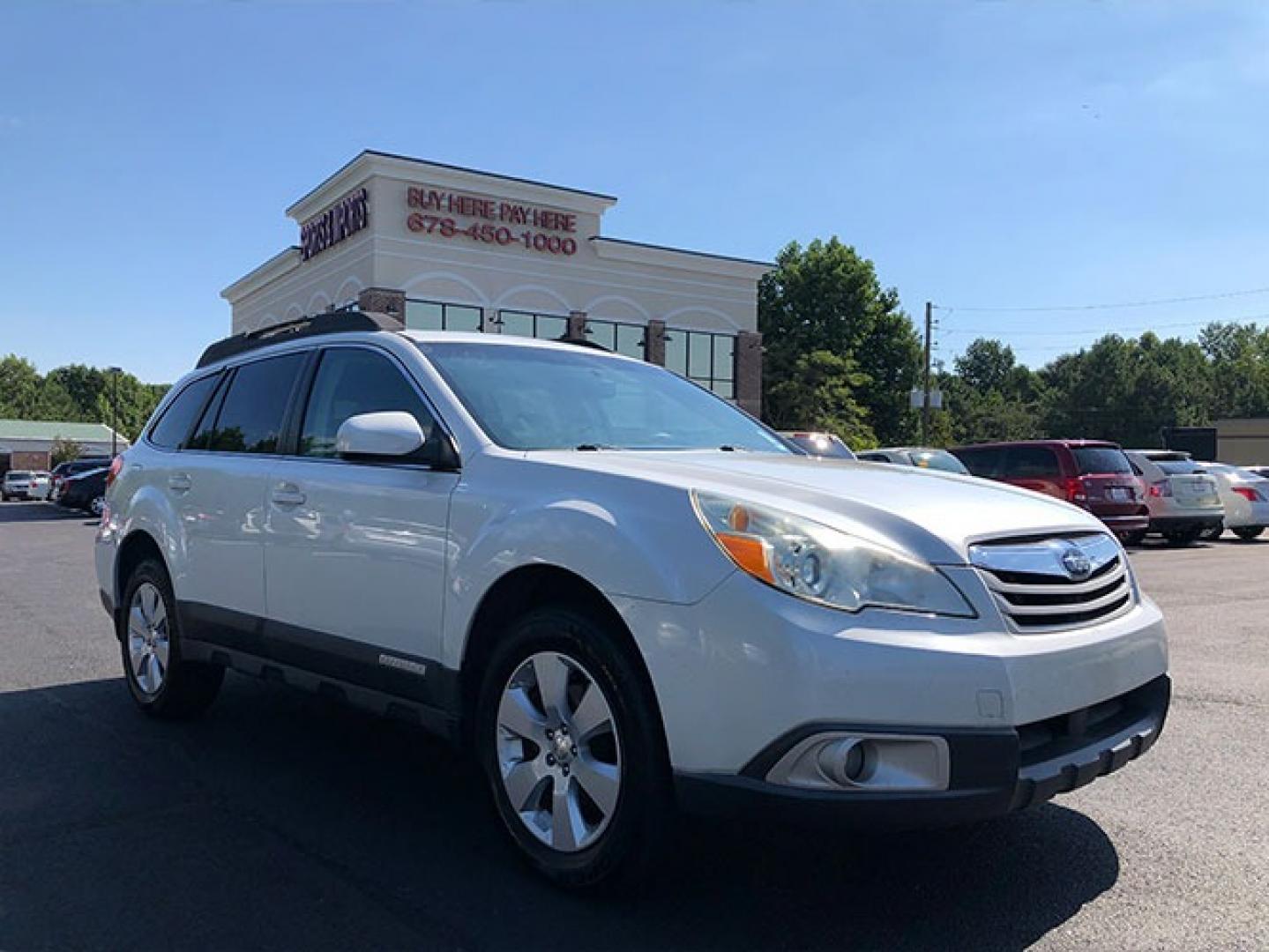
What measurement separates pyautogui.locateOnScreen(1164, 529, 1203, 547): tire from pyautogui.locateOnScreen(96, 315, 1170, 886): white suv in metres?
14.5

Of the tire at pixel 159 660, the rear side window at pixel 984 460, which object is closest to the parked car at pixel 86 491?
the rear side window at pixel 984 460

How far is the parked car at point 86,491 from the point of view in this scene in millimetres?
30219

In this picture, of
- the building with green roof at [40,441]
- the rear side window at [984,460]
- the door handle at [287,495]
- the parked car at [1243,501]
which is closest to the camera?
the door handle at [287,495]

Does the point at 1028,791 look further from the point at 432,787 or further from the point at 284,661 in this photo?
the point at 284,661

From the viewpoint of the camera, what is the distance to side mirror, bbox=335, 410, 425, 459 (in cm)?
352

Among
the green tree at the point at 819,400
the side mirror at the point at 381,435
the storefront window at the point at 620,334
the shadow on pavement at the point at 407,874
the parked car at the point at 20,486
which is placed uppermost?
the storefront window at the point at 620,334

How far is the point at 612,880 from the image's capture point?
298 centimetres

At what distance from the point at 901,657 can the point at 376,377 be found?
8.29ft

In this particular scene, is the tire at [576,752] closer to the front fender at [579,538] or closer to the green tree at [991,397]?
the front fender at [579,538]

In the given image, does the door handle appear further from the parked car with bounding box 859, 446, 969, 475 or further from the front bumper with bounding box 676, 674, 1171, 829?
the parked car with bounding box 859, 446, 969, 475

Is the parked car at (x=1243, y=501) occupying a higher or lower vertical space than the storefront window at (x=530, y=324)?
lower

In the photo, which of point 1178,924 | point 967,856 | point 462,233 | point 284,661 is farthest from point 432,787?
point 462,233

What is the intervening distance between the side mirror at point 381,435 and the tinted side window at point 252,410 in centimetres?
115

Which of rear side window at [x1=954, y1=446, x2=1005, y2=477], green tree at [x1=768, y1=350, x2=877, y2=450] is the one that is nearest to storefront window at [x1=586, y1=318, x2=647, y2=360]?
green tree at [x1=768, y1=350, x2=877, y2=450]
